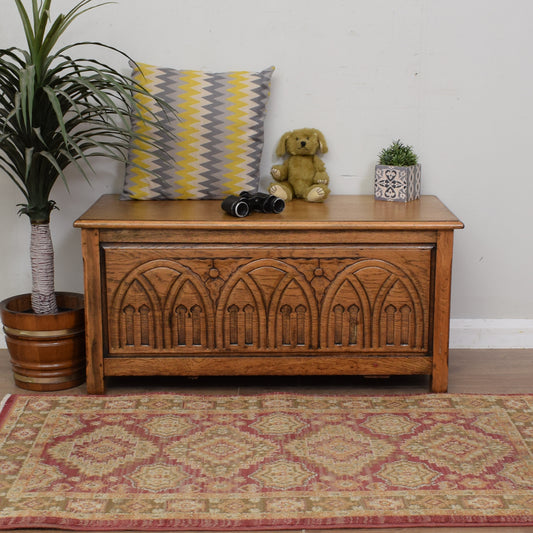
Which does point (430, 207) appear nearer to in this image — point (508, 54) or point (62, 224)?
point (508, 54)

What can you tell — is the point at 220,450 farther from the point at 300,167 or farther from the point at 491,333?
the point at 491,333

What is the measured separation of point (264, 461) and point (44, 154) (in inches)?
49.2

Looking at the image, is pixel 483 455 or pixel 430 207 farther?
pixel 430 207

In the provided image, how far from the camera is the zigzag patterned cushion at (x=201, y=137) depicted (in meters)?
3.11

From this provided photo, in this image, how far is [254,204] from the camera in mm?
2934

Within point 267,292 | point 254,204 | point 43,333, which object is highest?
point 254,204

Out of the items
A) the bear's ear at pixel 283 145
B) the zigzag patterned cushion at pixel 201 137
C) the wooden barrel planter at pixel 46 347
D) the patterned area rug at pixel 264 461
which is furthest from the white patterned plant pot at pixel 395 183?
the wooden barrel planter at pixel 46 347

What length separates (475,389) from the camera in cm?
Answer: 302

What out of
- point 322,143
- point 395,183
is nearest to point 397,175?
point 395,183

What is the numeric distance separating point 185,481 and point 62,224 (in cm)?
148

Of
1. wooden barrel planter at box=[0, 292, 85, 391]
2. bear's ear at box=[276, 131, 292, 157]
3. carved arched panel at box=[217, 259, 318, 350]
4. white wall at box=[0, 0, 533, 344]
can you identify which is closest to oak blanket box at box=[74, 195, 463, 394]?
carved arched panel at box=[217, 259, 318, 350]

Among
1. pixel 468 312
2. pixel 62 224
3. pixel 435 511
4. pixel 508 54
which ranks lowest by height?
pixel 435 511

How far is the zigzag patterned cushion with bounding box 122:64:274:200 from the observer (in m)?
3.11

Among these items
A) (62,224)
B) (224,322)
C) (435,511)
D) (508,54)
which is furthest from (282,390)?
(508,54)
